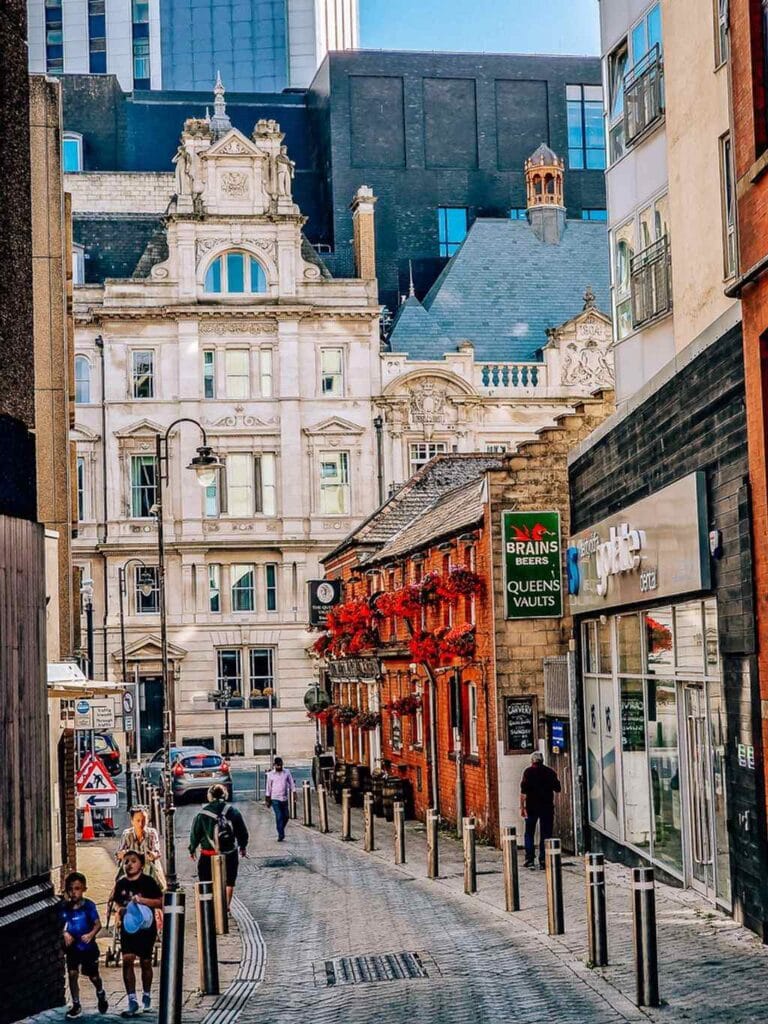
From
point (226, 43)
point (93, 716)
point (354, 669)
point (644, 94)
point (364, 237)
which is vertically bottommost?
point (93, 716)

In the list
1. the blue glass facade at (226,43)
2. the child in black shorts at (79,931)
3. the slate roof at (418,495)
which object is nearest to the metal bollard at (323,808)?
the slate roof at (418,495)

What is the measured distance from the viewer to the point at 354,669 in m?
43.5

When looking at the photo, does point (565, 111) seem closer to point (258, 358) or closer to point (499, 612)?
point (258, 358)

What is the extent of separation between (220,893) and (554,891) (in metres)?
4.41

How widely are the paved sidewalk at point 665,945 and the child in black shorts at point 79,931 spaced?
408 centimetres

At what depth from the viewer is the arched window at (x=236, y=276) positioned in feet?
214

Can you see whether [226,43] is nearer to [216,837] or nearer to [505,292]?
[505,292]

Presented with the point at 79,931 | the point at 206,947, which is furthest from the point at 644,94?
the point at 79,931

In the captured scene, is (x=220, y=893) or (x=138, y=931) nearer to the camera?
(x=138, y=931)

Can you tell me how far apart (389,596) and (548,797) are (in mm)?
11999

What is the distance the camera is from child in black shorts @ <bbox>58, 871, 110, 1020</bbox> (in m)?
14.6

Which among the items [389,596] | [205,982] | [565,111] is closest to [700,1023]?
[205,982]

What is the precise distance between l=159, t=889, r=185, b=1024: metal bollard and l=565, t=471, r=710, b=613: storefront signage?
6562mm

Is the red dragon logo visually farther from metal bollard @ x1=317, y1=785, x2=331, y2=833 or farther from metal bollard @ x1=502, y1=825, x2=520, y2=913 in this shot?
metal bollard @ x1=317, y1=785, x2=331, y2=833
